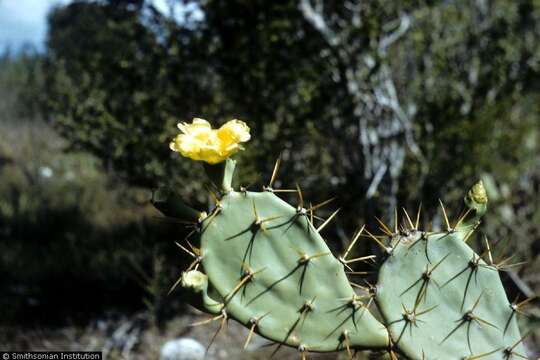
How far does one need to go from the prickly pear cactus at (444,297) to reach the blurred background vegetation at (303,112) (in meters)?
1.78

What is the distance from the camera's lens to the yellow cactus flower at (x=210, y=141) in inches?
51.8

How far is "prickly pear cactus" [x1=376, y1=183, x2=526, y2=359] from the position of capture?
5.08 ft

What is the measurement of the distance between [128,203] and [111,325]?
2.96 metres

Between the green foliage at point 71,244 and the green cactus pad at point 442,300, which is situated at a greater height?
the green cactus pad at point 442,300

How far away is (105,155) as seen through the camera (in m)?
3.99

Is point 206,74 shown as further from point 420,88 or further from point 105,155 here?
point 420,88

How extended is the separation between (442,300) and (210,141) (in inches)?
31.8

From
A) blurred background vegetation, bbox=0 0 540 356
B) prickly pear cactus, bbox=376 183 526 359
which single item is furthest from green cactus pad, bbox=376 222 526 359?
blurred background vegetation, bbox=0 0 540 356

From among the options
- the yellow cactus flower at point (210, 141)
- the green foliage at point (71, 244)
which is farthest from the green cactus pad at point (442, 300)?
the green foliage at point (71, 244)

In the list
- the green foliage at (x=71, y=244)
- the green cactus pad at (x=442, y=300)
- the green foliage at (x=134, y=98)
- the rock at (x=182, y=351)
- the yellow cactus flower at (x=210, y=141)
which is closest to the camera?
the yellow cactus flower at (x=210, y=141)

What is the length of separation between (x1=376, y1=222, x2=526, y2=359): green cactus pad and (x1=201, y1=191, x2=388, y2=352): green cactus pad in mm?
86

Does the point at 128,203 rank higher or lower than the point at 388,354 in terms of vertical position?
lower

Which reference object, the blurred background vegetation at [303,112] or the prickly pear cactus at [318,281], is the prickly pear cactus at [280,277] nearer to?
the prickly pear cactus at [318,281]

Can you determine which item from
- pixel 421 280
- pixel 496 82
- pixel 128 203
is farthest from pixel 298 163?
pixel 128 203
